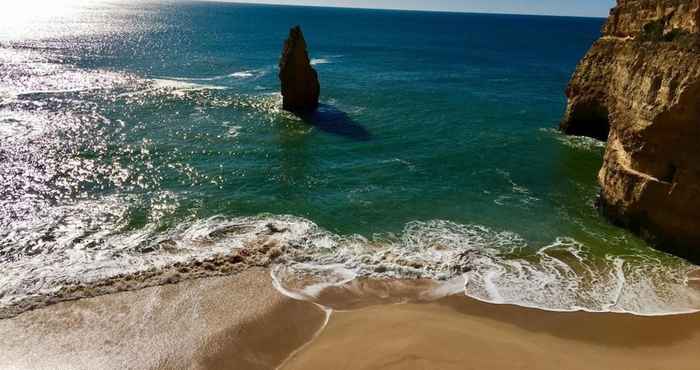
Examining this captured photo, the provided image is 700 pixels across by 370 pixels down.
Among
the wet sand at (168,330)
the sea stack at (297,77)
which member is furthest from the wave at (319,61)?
the wet sand at (168,330)

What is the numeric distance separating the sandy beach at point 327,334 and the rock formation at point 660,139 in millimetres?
5855

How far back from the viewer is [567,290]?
1941 centimetres

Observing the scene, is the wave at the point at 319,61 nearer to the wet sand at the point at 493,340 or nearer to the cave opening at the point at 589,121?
the cave opening at the point at 589,121

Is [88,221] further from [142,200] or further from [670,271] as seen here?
[670,271]

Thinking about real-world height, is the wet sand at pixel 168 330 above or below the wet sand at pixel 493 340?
below

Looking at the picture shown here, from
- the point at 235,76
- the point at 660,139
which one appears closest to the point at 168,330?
the point at 660,139

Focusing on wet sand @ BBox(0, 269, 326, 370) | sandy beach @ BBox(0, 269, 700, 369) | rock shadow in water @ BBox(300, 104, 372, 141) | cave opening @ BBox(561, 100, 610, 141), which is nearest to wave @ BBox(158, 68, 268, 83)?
rock shadow in water @ BBox(300, 104, 372, 141)

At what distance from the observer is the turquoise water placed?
20641mm

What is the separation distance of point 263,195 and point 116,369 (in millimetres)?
13499

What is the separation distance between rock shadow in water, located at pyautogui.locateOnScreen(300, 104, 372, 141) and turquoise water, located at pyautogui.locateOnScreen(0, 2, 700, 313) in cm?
25

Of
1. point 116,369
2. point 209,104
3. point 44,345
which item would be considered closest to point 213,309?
point 116,369

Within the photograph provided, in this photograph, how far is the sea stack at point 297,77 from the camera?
137 feet

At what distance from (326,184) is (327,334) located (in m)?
13.3

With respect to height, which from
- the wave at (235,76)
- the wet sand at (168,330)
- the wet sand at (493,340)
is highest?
the wave at (235,76)
